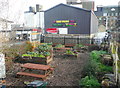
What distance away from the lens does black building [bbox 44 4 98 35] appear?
1659cm

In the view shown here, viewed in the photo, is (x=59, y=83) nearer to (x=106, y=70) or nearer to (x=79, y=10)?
(x=106, y=70)

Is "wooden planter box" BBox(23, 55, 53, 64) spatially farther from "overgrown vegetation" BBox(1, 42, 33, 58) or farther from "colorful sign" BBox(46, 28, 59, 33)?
"colorful sign" BBox(46, 28, 59, 33)

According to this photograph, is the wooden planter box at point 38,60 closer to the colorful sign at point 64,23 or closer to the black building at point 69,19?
the black building at point 69,19

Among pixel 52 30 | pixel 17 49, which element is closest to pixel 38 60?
pixel 17 49

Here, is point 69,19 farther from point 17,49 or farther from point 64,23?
point 17,49

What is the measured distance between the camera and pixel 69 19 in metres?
17.4

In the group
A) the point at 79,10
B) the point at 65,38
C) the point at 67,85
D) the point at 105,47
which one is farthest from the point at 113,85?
the point at 79,10

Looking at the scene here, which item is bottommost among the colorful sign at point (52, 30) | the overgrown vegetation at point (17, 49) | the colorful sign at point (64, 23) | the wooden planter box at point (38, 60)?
the wooden planter box at point (38, 60)

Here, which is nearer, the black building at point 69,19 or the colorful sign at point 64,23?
the black building at point 69,19

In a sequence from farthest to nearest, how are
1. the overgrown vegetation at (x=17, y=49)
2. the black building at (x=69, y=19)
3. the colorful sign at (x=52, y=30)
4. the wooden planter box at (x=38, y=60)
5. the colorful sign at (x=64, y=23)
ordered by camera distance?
the colorful sign at (x=52, y=30)
the colorful sign at (x=64, y=23)
the black building at (x=69, y=19)
the wooden planter box at (x=38, y=60)
the overgrown vegetation at (x=17, y=49)

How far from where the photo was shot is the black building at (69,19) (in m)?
16.6

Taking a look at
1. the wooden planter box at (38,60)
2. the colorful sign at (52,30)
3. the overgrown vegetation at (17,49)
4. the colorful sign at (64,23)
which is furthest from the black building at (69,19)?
the wooden planter box at (38,60)

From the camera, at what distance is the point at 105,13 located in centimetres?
4328

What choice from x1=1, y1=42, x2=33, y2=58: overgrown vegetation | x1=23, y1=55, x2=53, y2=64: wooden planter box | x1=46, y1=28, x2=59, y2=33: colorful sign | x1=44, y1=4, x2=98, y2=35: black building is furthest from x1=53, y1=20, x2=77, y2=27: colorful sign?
x1=23, y1=55, x2=53, y2=64: wooden planter box
